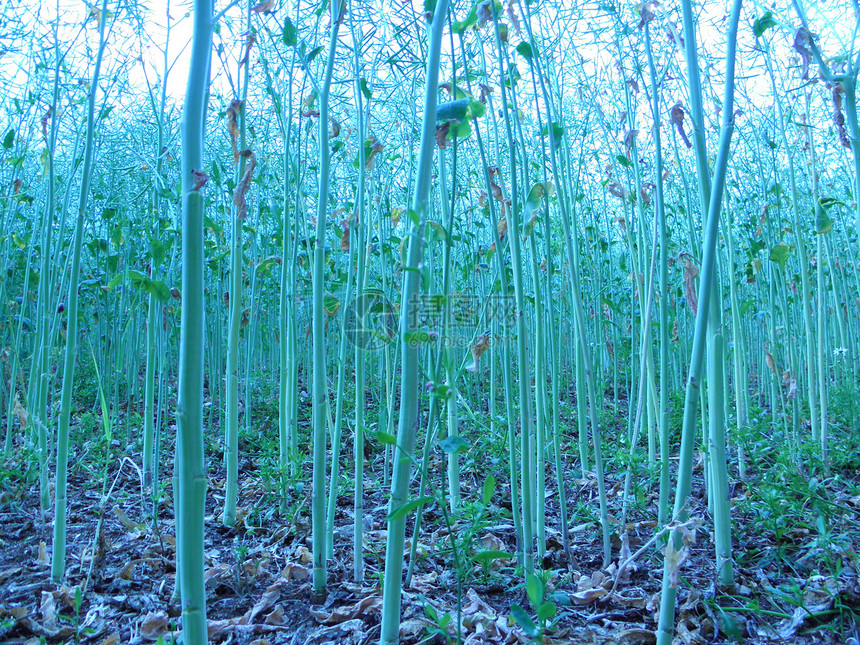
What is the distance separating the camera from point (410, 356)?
1010 mm

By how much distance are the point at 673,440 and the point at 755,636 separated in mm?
2079

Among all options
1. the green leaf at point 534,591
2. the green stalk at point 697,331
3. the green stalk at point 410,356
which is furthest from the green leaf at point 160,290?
the green stalk at point 697,331

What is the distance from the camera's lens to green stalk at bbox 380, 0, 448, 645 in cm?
100

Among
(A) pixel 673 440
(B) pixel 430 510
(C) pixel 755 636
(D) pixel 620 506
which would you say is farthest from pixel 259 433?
(C) pixel 755 636

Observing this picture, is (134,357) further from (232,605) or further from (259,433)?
(232,605)

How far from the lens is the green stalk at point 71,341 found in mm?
1486

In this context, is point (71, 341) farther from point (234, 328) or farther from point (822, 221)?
point (822, 221)

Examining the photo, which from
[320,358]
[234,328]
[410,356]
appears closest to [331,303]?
[320,358]

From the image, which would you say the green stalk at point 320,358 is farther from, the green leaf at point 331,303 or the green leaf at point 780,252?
the green leaf at point 780,252

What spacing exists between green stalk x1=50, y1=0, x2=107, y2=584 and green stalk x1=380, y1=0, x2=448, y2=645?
0.99 metres

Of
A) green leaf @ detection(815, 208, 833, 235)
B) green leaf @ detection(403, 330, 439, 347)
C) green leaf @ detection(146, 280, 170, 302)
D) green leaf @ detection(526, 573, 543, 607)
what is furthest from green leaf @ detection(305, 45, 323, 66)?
green leaf @ detection(815, 208, 833, 235)

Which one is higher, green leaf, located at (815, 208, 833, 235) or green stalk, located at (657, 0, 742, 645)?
green leaf, located at (815, 208, 833, 235)

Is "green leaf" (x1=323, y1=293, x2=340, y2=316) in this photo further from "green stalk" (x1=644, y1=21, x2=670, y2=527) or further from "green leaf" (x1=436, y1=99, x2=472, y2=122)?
"green stalk" (x1=644, y1=21, x2=670, y2=527)

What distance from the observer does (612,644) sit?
1294 millimetres
